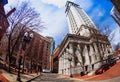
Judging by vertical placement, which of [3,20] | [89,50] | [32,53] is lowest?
[32,53]

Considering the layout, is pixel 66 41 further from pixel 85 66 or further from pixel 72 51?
pixel 85 66

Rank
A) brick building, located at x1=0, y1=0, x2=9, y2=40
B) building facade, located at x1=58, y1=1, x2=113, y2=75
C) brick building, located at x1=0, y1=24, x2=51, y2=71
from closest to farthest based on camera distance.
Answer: brick building, located at x1=0, y1=0, x2=9, y2=40 → building facade, located at x1=58, y1=1, x2=113, y2=75 → brick building, located at x1=0, y1=24, x2=51, y2=71

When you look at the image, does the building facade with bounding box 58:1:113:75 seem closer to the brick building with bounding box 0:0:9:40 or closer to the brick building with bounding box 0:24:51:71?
the brick building with bounding box 0:24:51:71

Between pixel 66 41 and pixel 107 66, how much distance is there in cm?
2376

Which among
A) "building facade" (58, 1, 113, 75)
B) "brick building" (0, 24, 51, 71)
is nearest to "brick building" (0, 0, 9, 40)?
"brick building" (0, 24, 51, 71)

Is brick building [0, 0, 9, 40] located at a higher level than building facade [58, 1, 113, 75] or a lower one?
higher

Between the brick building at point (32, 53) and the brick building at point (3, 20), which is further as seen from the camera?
the brick building at point (32, 53)

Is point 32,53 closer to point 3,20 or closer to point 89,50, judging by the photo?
point 89,50

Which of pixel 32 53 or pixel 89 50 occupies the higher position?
pixel 89 50

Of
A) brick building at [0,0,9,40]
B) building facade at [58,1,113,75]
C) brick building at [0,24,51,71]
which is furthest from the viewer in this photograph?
brick building at [0,24,51,71]

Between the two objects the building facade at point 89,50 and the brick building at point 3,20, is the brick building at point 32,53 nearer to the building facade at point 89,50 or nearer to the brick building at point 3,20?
the brick building at point 3,20

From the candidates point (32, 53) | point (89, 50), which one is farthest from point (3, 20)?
point (89, 50)

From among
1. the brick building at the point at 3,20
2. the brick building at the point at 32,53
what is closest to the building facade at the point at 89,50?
the brick building at the point at 32,53

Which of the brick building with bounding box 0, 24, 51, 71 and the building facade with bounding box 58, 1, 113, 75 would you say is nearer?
the building facade with bounding box 58, 1, 113, 75
